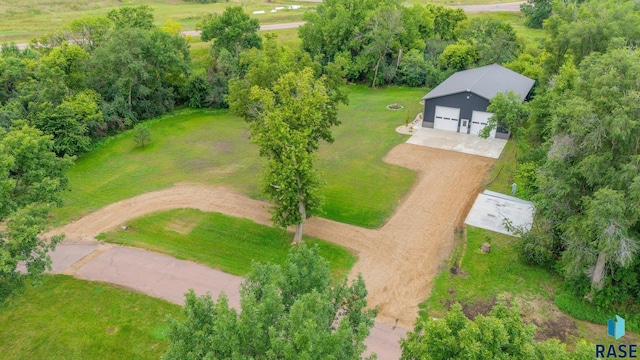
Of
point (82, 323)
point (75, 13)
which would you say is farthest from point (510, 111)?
point (75, 13)

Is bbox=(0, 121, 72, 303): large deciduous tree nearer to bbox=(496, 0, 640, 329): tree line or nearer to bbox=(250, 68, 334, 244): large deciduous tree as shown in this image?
bbox=(250, 68, 334, 244): large deciduous tree

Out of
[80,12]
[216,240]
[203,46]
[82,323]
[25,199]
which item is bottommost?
[82,323]

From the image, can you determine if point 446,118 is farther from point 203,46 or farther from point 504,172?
point 203,46

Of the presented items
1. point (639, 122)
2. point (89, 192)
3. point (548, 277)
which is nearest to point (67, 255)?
point (89, 192)

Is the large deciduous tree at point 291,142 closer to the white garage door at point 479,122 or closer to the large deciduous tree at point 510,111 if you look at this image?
the large deciduous tree at point 510,111

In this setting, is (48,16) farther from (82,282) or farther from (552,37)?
(552,37)

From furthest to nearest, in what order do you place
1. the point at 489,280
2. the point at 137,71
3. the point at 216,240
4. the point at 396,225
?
1. the point at 137,71
2. the point at 396,225
3. the point at 216,240
4. the point at 489,280
